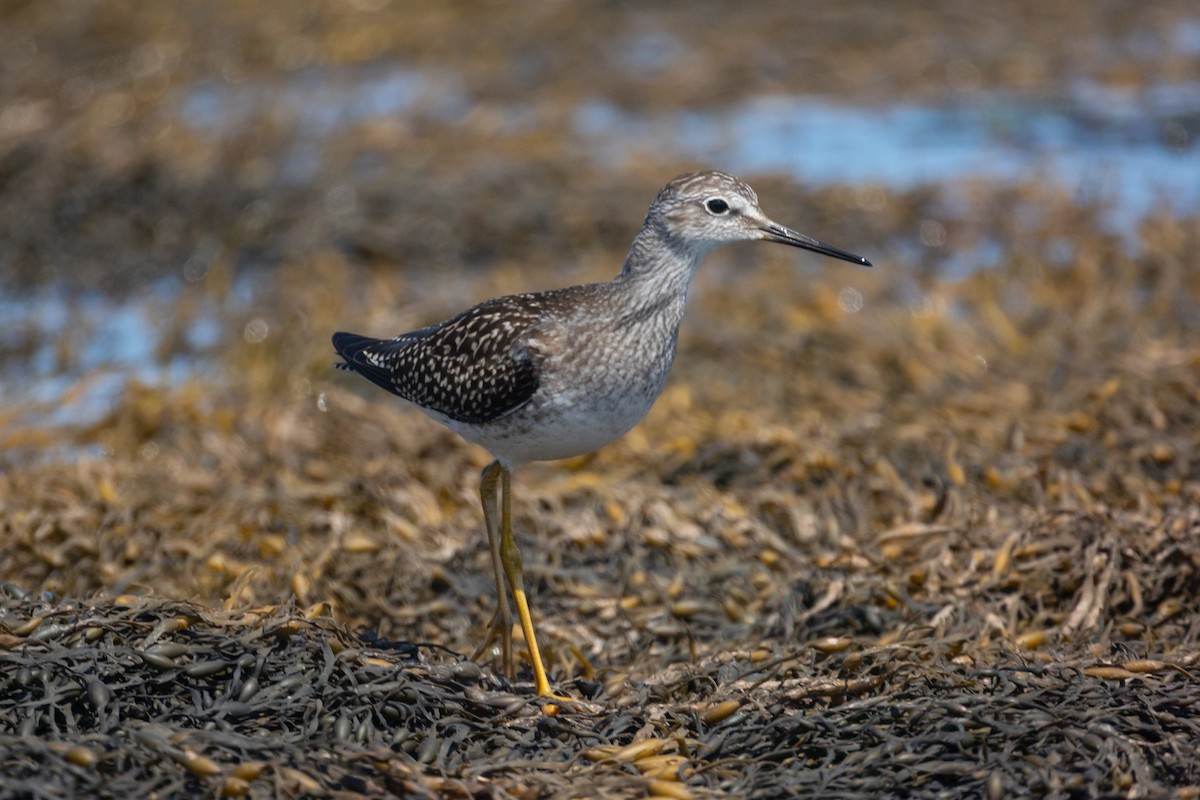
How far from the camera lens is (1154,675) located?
13.1ft

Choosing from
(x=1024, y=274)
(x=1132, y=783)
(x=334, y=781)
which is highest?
(x=334, y=781)

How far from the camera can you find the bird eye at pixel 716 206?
485 cm

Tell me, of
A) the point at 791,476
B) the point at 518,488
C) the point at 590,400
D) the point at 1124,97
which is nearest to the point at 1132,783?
the point at 590,400

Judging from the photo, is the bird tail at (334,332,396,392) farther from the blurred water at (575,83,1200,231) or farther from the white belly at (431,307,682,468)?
the blurred water at (575,83,1200,231)

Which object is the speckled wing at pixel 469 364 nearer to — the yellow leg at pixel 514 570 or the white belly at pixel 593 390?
the white belly at pixel 593 390

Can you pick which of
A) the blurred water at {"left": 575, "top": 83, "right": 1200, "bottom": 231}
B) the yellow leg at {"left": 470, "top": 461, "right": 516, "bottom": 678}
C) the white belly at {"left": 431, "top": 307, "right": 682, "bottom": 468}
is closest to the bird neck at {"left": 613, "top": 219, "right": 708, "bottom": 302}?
the white belly at {"left": 431, "top": 307, "right": 682, "bottom": 468}

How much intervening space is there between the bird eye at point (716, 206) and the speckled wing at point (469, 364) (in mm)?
715

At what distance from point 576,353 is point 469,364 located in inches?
19.4

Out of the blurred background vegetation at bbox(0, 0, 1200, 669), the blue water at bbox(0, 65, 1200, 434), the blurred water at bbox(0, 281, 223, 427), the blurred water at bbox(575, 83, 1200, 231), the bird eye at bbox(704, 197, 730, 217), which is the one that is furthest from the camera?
the blurred water at bbox(575, 83, 1200, 231)

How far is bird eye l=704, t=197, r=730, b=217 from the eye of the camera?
4.85 metres

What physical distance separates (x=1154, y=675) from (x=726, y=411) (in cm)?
314

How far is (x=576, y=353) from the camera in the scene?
4.64 metres

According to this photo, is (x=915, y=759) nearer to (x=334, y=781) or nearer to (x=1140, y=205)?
(x=334, y=781)

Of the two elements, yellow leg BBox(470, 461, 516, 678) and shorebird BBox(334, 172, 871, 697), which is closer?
shorebird BBox(334, 172, 871, 697)
